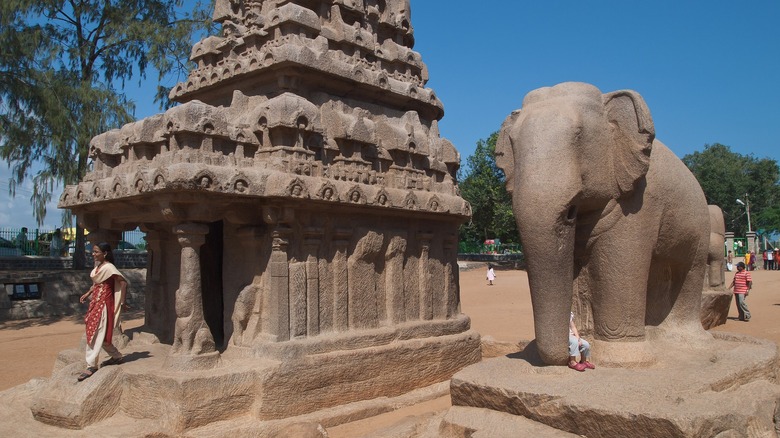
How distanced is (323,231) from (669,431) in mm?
4509

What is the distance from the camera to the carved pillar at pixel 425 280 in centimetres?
871

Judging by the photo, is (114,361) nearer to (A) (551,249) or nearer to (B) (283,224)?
(B) (283,224)

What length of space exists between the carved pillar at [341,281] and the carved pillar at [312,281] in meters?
0.28

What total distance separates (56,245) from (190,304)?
21.9 m

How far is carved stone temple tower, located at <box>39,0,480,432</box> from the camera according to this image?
643cm

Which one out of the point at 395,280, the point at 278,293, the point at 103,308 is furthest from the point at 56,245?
the point at 278,293

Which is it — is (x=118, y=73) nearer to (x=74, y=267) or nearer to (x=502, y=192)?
(x=74, y=267)

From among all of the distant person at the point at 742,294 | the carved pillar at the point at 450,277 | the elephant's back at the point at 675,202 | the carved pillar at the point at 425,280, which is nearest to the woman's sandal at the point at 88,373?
the carved pillar at the point at 425,280

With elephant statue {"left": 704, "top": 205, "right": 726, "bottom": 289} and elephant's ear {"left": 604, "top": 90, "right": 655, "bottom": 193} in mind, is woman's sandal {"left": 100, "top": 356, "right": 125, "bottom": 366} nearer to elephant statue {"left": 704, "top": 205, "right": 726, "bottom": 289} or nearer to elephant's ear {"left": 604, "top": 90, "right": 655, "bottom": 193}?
elephant's ear {"left": 604, "top": 90, "right": 655, "bottom": 193}

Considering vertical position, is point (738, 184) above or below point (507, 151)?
above

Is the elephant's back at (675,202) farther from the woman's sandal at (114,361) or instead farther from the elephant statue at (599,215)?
the woman's sandal at (114,361)

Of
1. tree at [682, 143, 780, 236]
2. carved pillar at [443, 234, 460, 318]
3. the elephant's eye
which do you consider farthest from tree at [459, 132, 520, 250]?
the elephant's eye

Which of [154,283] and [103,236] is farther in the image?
[154,283]

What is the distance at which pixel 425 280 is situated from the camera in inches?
345
